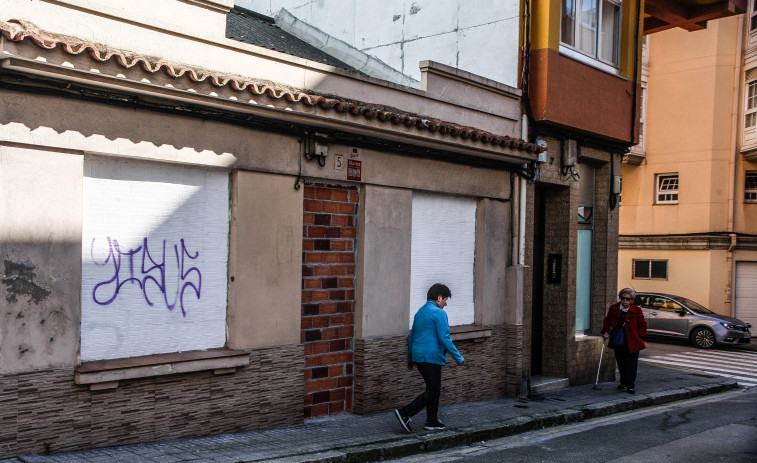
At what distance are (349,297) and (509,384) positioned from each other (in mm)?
3652

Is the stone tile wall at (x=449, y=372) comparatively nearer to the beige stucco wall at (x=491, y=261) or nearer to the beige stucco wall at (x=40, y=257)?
the beige stucco wall at (x=491, y=261)

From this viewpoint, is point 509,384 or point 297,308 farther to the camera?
point 509,384

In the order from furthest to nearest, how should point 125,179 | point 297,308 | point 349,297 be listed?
point 349,297 → point 297,308 → point 125,179

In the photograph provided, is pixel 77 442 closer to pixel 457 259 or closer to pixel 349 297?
pixel 349 297

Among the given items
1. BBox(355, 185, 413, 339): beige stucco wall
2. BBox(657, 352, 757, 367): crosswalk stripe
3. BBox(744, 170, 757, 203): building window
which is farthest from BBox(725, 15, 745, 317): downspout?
BBox(355, 185, 413, 339): beige stucco wall

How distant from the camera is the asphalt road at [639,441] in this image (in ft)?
27.5

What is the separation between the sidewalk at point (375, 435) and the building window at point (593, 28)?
6.07m

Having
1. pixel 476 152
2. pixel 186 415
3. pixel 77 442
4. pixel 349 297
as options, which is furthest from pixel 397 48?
pixel 77 442

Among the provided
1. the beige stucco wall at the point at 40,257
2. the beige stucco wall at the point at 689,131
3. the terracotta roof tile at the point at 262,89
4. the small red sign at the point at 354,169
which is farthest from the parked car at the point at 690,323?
the beige stucco wall at the point at 40,257

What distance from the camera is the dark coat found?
1293 cm

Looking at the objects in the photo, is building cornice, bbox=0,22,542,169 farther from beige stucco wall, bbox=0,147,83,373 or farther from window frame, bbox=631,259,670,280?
window frame, bbox=631,259,670,280

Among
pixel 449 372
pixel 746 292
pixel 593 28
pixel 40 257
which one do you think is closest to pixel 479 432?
pixel 449 372

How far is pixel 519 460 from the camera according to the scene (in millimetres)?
8172

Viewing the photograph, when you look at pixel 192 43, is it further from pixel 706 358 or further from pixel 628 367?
pixel 706 358
